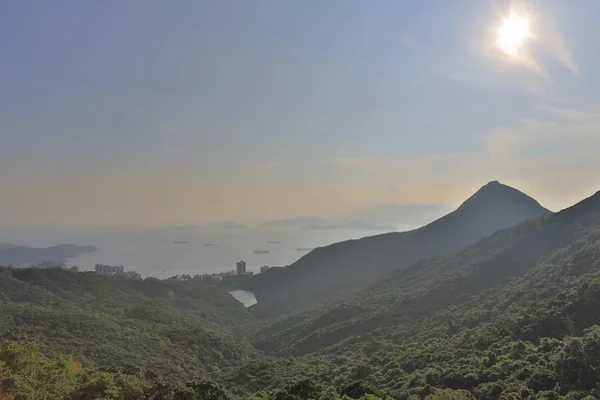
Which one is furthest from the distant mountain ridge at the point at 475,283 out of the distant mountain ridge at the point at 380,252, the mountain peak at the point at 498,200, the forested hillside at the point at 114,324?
the mountain peak at the point at 498,200

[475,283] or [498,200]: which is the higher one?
[498,200]

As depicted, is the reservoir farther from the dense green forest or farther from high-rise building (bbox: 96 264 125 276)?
high-rise building (bbox: 96 264 125 276)

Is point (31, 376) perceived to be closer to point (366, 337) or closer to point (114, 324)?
point (114, 324)

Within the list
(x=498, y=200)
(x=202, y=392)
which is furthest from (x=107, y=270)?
(x=202, y=392)

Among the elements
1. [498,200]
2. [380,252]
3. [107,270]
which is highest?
[498,200]

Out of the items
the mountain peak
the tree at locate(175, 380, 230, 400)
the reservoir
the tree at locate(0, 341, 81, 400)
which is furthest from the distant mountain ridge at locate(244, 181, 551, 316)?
the tree at locate(0, 341, 81, 400)

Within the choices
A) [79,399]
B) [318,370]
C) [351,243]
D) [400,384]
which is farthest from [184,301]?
[79,399]

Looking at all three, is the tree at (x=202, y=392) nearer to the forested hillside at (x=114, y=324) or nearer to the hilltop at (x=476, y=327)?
the hilltop at (x=476, y=327)

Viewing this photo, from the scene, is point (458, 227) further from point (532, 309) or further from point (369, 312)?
point (532, 309)
